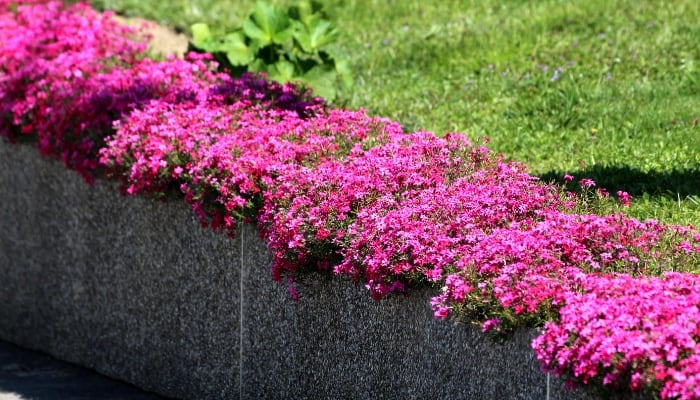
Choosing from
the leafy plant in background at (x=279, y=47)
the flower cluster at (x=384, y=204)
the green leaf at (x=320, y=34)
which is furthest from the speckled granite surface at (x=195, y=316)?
the green leaf at (x=320, y=34)

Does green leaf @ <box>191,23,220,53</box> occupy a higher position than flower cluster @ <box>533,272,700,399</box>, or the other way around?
green leaf @ <box>191,23,220,53</box>

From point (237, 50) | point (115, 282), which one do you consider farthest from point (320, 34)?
point (115, 282)

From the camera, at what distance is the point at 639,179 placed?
710 centimetres

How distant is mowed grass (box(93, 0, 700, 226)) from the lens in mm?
7441

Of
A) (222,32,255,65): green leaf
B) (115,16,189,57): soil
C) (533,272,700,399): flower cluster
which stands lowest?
(533,272,700,399): flower cluster

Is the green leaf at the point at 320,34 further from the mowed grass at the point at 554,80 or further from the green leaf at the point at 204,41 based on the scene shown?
the green leaf at the point at 204,41

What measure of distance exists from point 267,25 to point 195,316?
Answer: 8.44 feet

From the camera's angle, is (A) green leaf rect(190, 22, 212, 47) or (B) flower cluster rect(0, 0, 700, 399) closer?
(B) flower cluster rect(0, 0, 700, 399)

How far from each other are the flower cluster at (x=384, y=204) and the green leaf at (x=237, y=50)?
201 mm

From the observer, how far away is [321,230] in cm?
567

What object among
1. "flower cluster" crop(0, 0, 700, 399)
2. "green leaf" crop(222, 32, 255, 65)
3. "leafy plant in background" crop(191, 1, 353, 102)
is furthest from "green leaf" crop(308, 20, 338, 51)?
"flower cluster" crop(0, 0, 700, 399)

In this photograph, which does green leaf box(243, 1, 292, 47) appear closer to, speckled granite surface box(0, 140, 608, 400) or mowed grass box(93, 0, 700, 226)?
mowed grass box(93, 0, 700, 226)

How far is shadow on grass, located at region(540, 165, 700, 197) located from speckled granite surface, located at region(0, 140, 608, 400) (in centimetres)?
169

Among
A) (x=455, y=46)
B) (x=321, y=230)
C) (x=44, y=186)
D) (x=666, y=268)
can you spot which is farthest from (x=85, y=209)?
(x=666, y=268)
